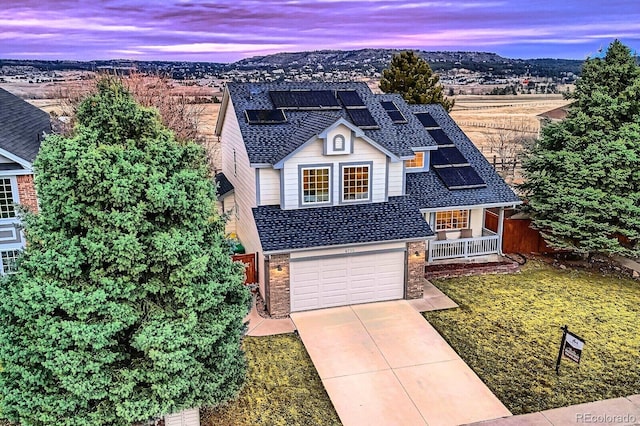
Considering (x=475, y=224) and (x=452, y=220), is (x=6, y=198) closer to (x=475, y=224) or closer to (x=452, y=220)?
(x=452, y=220)

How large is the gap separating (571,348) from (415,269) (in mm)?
5670

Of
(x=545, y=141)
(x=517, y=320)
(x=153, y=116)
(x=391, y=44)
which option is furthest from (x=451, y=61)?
(x=153, y=116)

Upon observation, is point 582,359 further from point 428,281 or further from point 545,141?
point 545,141

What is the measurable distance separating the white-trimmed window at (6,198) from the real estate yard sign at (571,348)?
17499 mm

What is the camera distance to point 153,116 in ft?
29.7

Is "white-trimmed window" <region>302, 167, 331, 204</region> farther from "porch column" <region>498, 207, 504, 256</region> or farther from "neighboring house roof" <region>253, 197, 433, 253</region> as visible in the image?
"porch column" <region>498, 207, 504, 256</region>

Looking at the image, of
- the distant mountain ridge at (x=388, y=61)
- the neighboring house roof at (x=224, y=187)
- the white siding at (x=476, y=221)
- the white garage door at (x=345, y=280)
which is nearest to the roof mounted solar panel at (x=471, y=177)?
the white siding at (x=476, y=221)

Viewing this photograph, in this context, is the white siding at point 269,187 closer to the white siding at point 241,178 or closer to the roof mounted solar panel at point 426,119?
the white siding at point 241,178

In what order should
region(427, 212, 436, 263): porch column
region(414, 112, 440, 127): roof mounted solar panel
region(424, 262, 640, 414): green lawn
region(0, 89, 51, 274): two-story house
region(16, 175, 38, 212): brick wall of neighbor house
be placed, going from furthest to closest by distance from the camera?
region(414, 112, 440, 127): roof mounted solar panel → region(427, 212, 436, 263): porch column → region(16, 175, 38, 212): brick wall of neighbor house → region(0, 89, 51, 274): two-story house → region(424, 262, 640, 414): green lawn

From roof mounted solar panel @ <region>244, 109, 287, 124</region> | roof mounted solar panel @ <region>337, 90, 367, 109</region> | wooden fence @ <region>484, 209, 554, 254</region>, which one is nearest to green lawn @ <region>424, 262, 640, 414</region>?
wooden fence @ <region>484, 209, 554, 254</region>

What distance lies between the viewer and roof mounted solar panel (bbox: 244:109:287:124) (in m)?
18.5

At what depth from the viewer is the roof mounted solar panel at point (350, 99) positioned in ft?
67.3

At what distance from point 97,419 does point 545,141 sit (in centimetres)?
1928

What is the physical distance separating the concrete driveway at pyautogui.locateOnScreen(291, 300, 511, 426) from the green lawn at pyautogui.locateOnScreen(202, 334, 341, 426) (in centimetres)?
32
